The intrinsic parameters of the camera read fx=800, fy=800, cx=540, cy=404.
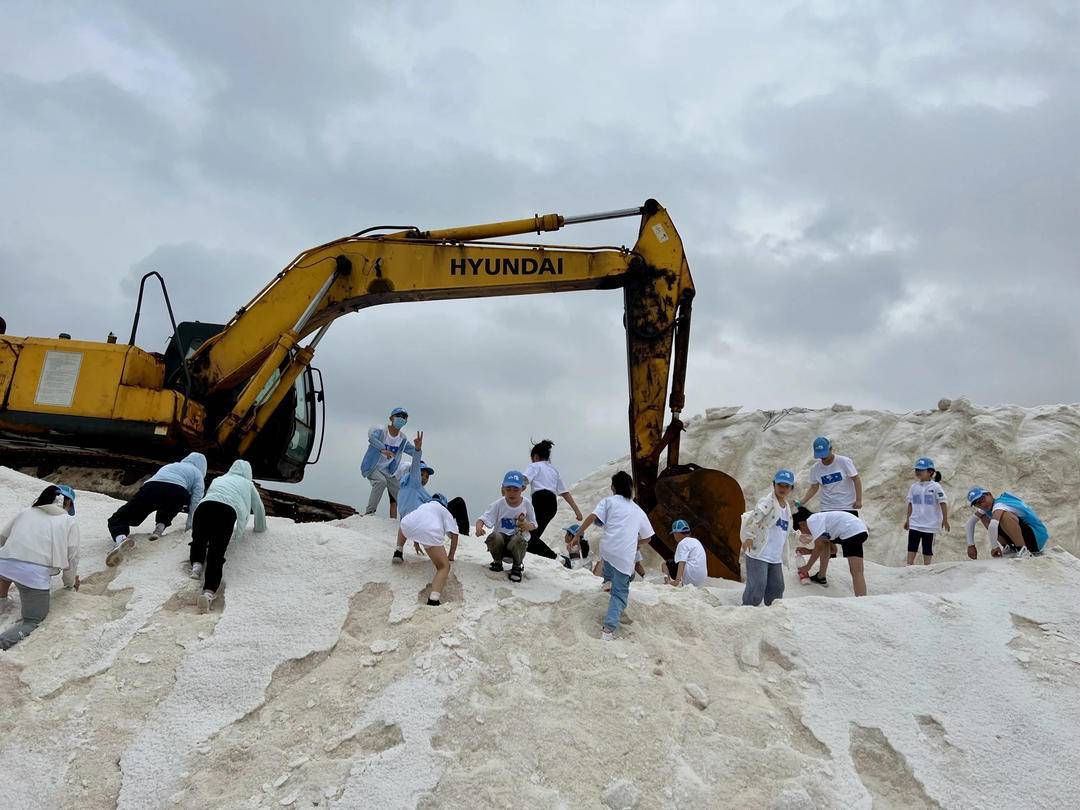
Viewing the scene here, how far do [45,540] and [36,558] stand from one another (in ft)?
0.44

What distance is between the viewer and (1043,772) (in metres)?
4.87

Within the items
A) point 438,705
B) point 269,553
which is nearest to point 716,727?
point 438,705

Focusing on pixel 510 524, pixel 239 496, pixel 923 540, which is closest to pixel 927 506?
pixel 923 540

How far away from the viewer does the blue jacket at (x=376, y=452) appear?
8453 millimetres

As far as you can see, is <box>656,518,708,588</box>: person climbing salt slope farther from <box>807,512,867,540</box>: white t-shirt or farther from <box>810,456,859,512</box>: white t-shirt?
<box>810,456,859,512</box>: white t-shirt

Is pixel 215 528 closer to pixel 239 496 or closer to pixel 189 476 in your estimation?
pixel 239 496

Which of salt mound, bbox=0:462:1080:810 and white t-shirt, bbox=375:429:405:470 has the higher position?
white t-shirt, bbox=375:429:405:470

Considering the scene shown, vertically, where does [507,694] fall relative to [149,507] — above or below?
below

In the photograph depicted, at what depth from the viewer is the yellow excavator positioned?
8.66 metres

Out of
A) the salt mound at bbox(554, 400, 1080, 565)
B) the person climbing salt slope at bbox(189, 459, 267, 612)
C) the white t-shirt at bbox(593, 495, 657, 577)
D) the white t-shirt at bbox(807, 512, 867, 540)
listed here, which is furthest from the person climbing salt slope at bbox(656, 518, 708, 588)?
the salt mound at bbox(554, 400, 1080, 565)

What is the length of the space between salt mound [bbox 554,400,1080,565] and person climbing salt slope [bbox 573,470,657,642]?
32.6 feet

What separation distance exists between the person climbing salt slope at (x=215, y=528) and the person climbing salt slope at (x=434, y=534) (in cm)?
130

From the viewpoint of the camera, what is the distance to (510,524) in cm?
657

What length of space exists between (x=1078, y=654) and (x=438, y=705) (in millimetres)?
4742
